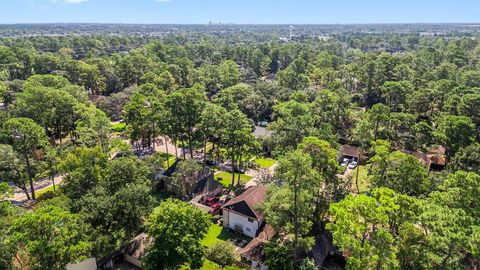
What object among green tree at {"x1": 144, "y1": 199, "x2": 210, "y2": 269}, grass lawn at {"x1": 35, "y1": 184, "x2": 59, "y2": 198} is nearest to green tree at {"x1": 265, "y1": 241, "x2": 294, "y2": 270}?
green tree at {"x1": 144, "y1": 199, "x2": 210, "y2": 269}

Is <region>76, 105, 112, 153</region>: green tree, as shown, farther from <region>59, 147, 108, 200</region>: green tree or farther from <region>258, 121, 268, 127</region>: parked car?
<region>258, 121, 268, 127</region>: parked car

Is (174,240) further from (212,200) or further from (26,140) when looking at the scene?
(26,140)

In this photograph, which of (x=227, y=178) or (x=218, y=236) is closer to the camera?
(x=218, y=236)

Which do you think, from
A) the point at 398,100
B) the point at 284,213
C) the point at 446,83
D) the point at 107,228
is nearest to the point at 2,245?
the point at 107,228

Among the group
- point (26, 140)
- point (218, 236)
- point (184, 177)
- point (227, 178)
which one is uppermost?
point (26, 140)

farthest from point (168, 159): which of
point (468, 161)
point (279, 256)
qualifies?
point (468, 161)

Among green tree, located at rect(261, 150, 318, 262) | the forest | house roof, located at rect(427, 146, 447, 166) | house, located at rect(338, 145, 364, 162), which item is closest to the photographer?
the forest

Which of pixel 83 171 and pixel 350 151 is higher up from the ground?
pixel 83 171
